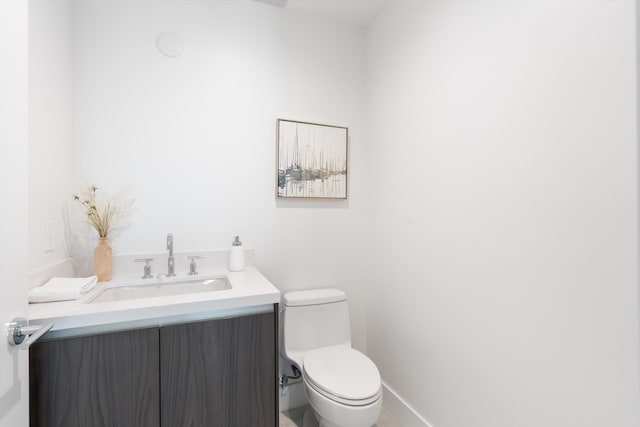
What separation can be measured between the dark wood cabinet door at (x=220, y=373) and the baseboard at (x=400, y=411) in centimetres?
80

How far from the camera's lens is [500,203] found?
1135 mm

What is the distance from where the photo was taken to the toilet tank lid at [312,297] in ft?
5.55

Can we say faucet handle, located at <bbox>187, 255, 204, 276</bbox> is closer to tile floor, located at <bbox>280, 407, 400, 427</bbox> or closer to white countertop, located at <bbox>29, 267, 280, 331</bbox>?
white countertop, located at <bbox>29, 267, 280, 331</bbox>

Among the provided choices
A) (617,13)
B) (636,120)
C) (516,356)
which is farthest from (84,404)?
(617,13)

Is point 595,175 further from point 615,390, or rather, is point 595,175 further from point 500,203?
point 615,390

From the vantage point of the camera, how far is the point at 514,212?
1.08m

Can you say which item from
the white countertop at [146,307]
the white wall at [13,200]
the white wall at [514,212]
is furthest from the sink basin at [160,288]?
the white wall at [514,212]

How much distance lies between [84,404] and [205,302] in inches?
19.0

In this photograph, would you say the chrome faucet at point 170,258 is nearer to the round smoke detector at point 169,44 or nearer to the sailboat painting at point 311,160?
the sailboat painting at point 311,160

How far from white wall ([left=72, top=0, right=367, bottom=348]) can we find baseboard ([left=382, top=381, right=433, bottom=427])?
1.18ft

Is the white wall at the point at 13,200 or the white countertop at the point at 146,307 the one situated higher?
the white wall at the point at 13,200

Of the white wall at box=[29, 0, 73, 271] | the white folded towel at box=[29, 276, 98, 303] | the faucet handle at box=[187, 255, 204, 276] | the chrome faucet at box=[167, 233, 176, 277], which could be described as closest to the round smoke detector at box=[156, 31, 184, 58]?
the white wall at box=[29, 0, 73, 271]

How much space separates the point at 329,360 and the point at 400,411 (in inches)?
22.7

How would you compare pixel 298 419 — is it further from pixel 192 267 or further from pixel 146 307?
pixel 146 307
